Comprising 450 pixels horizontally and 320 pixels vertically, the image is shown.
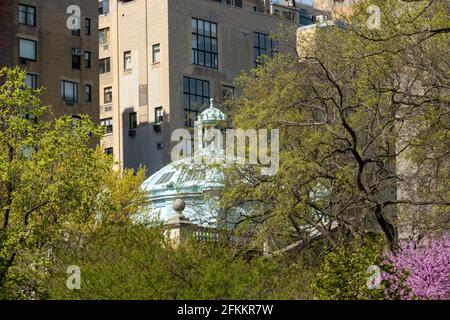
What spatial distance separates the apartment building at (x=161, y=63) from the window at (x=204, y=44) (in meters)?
0.07

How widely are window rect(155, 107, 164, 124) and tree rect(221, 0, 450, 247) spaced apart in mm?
58941

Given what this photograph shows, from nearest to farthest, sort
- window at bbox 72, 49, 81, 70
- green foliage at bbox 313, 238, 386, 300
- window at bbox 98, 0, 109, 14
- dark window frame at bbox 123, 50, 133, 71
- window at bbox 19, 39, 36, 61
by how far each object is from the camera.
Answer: green foliage at bbox 313, 238, 386, 300, window at bbox 19, 39, 36, 61, window at bbox 72, 49, 81, 70, dark window frame at bbox 123, 50, 133, 71, window at bbox 98, 0, 109, 14

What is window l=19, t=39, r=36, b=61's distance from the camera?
111688 millimetres

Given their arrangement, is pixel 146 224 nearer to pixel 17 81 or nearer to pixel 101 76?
pixel 17 81

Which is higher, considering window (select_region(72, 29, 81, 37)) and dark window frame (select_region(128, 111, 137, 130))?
window (select_region(72, 29, 81, 37))

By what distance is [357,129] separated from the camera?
6738 cm

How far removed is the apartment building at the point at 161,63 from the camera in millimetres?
129500

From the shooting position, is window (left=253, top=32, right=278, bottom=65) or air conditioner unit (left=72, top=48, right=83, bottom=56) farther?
window (left=253, top=32, right=278, bottom=65)

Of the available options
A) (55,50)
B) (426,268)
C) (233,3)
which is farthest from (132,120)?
(426,268)

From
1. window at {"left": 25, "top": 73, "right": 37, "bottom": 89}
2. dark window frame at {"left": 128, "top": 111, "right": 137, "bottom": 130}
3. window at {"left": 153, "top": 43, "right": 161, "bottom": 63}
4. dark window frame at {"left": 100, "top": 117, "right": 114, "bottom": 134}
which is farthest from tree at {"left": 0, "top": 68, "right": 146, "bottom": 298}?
window at {"left": 153, "top": 43, "right": 161, "bottom": 63}

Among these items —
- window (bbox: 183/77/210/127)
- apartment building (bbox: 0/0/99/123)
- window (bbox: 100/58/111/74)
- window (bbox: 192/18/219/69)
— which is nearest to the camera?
apartment building (bbox: 0/0/99/123)

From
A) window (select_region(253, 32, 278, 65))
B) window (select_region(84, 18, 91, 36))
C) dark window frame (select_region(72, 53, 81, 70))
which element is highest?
window (select_region(253, 32, 278, 65))

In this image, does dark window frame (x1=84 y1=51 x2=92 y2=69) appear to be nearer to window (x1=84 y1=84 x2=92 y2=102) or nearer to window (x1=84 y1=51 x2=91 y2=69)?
window (x1=84 y1=51 x2=91 y2=69)

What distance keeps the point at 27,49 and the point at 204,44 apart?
936 inches
